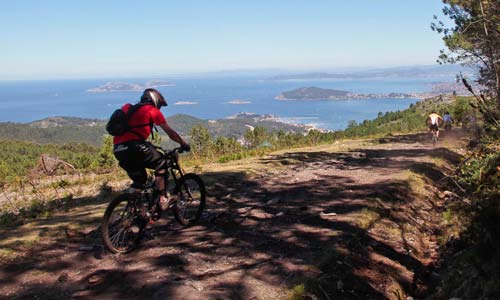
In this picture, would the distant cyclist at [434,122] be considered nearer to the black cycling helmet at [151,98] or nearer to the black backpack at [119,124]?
the black cycling helmet at [151,98]

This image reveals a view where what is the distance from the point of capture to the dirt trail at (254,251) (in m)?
5.09

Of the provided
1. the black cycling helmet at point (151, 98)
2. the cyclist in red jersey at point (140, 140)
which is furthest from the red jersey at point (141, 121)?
the black cycling helmet at point (151, 98)

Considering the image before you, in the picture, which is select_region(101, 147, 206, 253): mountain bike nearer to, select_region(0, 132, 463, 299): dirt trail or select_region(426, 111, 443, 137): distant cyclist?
select_region(0, 132, 463, 299): dirt trail

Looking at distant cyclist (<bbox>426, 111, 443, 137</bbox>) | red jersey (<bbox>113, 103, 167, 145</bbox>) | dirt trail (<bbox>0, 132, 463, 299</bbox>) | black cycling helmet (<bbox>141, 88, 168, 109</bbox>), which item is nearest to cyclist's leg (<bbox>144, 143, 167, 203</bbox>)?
red jersey (<bbox>113, 103, 167, 145</bbox>)

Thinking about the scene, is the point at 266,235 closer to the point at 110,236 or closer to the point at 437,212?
the point at 110,236

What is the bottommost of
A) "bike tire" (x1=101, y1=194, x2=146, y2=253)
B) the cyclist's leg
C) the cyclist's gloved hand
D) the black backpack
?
"bike tire" (x1=101, y1=194, x2=146, y2=253)

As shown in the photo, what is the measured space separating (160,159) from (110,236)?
145cm

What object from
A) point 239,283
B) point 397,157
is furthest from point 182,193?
point 397,157

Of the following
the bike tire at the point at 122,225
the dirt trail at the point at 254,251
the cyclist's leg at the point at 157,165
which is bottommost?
the dirt trail at the point at 254,251

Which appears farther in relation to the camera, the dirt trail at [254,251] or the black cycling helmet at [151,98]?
the black cycling helmet at [151,98]

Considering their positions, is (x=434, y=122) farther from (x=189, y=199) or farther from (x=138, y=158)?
(x=138, y=158)

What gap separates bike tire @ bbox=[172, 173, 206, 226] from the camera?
7473 millimetres

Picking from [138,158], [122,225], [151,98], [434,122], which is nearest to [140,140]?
[138,158]

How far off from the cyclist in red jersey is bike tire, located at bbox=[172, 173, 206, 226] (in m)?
1.08
